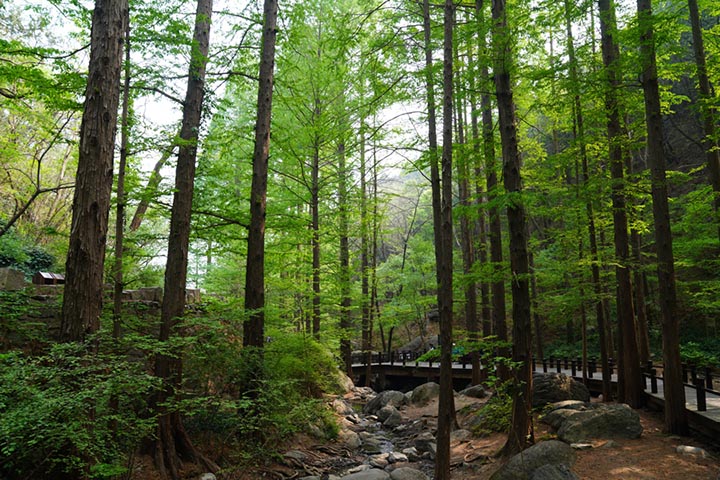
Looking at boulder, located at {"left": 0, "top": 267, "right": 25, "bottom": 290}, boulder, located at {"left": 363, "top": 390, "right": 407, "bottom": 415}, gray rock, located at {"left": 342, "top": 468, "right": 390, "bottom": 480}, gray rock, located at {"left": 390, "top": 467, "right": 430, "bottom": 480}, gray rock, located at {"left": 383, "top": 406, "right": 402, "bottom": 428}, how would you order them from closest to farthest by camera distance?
gray rock, located at {"left": 342, "top": 468, "right": 390, "bottom": 480} < gray rock, located at {"left": 390, "top": 467, "right": 430, "bottom": 480} < boulder, located at {"left": 0, "top": 267, "right": 25, "bottom": 290} < gray rock, located at {"left": 383, "top": 406, "right": 402, "bottom": 428} < boulder, located at {"left": 363, "top": 390, "right": 407, "bottom": 415}

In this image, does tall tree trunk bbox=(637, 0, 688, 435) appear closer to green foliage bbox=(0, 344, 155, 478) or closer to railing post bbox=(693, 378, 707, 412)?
railing post bbox=(693, 378, 707, 412)

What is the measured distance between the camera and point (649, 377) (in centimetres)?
1047

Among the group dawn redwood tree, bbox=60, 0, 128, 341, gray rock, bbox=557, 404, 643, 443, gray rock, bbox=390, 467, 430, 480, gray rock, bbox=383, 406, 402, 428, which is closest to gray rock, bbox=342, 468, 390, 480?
gray rock, bbox=390, 467, 430, 480

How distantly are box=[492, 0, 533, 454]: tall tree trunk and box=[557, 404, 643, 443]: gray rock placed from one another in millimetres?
1087

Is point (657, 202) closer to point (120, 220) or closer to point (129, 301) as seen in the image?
point (120, 220)

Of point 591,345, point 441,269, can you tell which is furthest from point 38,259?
→ point 591,345

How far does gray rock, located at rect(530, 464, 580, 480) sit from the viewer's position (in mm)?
6074

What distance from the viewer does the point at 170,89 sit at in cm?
783

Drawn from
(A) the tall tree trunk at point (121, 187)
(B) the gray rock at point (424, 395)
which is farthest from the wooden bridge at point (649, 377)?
(A) the tall tree trunk at point (121, 187)

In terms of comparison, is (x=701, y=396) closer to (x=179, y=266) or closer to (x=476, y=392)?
(x=476, y=392)

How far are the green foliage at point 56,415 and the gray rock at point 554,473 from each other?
17.9 feet

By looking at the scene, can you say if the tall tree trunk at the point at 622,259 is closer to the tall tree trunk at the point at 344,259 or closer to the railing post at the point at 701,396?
the railing post at the point at 701,396

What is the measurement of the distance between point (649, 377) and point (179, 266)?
11067 millimetres

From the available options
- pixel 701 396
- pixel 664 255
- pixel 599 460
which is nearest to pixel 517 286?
pixel 664 255
